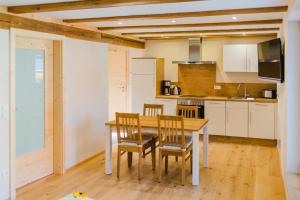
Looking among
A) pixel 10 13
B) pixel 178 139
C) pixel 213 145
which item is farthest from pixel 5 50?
pixel 213 145

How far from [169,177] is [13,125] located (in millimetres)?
2273

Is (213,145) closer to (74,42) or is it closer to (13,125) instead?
(74,42)

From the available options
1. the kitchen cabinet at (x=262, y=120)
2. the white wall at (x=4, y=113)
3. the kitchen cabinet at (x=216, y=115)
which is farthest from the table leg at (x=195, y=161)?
the kitchen cabinet at (x=262, y=120)

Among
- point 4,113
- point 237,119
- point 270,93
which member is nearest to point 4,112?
point 4,113

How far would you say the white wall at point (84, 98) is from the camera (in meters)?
5.14

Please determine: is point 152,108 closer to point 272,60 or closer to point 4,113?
point 272,60

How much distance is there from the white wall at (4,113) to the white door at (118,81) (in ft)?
13.5

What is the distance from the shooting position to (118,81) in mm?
7969

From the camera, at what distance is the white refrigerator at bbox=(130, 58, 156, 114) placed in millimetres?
7672

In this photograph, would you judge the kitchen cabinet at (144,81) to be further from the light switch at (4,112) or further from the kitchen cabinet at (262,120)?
the light switch at (4,112)

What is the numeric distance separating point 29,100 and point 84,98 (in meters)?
1.22

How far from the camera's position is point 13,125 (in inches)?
158

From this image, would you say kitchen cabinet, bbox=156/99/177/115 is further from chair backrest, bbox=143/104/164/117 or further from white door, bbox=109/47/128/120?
chair backrest, bbox=143/104/164/117

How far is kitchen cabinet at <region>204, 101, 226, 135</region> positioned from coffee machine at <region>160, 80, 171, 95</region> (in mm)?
1125
